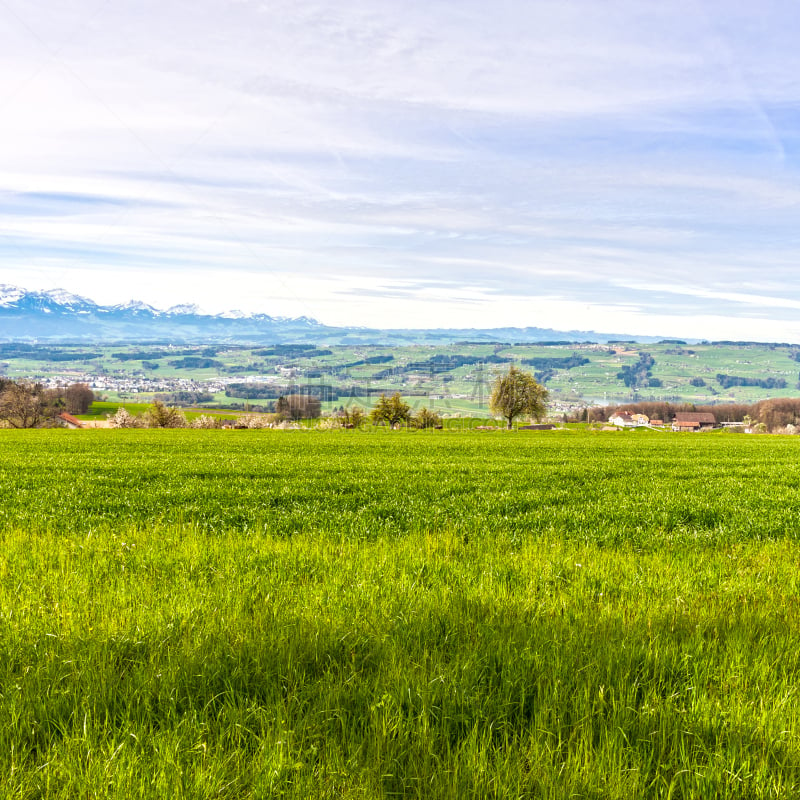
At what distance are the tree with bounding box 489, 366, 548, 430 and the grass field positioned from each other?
83.7 meters

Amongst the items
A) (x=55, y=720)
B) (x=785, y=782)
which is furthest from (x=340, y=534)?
(x=785, y=782)

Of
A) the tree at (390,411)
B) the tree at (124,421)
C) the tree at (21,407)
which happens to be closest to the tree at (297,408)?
the tree at (124,421)

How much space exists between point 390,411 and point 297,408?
61003 mm

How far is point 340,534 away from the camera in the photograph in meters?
9.30

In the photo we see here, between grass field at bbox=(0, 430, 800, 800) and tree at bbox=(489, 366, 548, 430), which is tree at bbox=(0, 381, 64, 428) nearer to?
tree at bbox=(489, 366, 548, 430)

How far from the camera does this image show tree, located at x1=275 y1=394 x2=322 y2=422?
153m

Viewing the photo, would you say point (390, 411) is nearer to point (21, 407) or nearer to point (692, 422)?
point (21, 407)

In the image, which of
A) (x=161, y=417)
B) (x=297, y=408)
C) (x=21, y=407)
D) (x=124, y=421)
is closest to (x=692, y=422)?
(x=297, y=408)

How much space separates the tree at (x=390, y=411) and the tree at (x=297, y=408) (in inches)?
1801

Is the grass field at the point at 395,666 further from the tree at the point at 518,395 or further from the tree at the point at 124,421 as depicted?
the tree at the point at 124,421

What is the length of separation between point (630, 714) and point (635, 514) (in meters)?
8.74

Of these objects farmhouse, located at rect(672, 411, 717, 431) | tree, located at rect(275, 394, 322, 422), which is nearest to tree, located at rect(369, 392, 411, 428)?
tree, located at rect(275, 394, 322, 422)

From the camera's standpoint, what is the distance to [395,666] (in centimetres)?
395

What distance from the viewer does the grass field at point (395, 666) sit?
2.91 m
